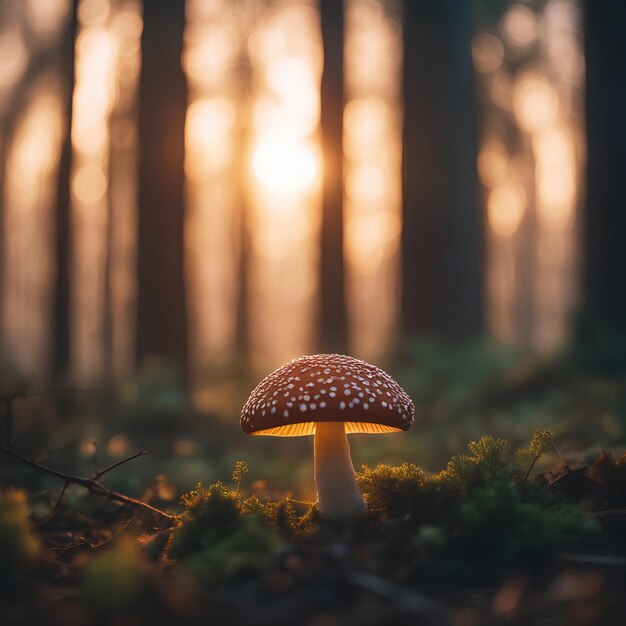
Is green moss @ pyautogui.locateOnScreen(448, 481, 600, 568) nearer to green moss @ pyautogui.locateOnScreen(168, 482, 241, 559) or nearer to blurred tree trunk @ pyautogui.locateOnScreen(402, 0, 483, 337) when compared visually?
green moss @ pyautogui.locateOnScreen(168, 482, 241, 559)

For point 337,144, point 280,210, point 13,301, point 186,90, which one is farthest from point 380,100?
point 13,301

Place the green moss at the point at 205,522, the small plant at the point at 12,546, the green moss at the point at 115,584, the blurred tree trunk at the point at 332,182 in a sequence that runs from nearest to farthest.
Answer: the green moss at the point at 115,584 < the small plant at the point at 12,546 < the green moss at the point at 205,522 < the blurred tree trunk at the point at 332,182

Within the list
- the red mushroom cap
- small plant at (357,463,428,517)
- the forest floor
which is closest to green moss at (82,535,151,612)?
the forest floor

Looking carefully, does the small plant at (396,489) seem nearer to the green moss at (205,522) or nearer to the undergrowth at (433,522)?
the undergrowth at (433,522)

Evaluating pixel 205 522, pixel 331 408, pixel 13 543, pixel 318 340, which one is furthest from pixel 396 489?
pixel 318 340

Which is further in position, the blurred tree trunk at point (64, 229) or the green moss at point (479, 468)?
the blurred tree trunk at point (64, 229)

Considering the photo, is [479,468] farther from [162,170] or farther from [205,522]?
[162,170]

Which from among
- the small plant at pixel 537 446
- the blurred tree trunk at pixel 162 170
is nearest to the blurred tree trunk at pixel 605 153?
the small plant at pixel 537 446
